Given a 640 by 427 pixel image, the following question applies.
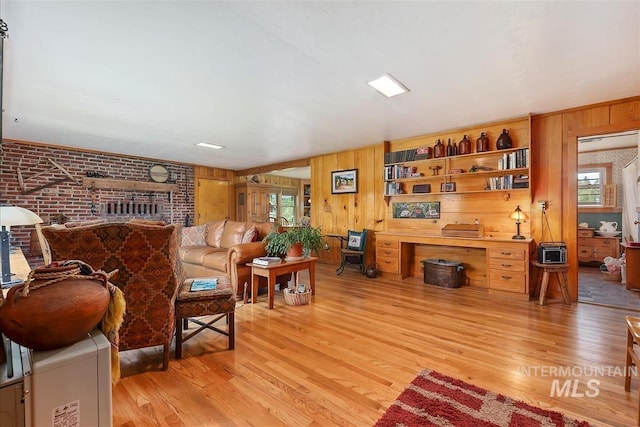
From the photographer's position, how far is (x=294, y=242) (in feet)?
10.9

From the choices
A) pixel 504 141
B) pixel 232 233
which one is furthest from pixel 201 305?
pixel 504 141

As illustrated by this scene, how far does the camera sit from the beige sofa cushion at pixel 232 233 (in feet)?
13.7

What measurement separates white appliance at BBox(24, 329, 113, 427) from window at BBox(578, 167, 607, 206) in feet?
27.5

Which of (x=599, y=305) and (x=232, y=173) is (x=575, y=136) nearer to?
(x=599, y=305)

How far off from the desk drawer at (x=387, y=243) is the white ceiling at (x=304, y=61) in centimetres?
186

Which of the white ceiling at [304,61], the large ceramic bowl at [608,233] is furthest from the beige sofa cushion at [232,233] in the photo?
the large ceramic bowl at [608,233]

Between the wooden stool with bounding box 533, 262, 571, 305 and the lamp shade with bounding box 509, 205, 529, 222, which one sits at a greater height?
the lamp shade with bounding box 509, 205, 529, 222

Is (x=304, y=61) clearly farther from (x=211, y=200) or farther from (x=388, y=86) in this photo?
(x=211, y=200)

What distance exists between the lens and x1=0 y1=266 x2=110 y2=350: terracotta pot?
31.1 inches

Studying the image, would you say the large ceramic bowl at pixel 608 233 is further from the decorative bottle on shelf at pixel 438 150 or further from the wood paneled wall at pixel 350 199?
the wood paneled wall at pixel 350 199

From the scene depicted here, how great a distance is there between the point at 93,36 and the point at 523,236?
4788mm

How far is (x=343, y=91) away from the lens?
9.37ft

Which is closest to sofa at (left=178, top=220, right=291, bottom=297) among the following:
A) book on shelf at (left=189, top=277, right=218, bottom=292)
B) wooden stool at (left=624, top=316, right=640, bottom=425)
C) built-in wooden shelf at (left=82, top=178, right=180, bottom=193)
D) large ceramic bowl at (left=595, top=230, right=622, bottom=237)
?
book on shelf at (left=189, top=277, right=218, bottom=292)

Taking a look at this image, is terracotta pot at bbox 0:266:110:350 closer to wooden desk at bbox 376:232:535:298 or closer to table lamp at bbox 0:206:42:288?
table lamp at bbox 0:206:42:288
